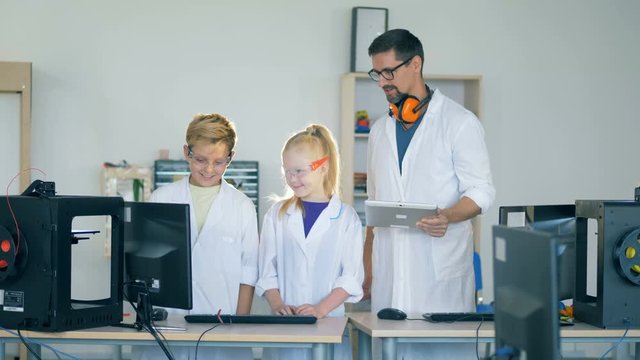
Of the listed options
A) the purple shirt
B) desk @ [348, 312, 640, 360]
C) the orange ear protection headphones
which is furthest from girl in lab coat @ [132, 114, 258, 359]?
the orange ear protection headphones

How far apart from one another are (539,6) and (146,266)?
431 centimetres

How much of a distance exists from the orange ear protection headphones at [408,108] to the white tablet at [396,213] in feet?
1.36

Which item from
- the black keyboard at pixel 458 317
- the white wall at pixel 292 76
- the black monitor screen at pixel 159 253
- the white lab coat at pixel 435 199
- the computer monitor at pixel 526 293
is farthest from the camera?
the white wall at pixel 292 76

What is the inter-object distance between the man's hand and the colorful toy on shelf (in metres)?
2.62

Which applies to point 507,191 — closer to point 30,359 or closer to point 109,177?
point 109,177

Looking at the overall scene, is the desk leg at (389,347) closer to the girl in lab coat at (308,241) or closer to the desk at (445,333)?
the desk at (445,333)

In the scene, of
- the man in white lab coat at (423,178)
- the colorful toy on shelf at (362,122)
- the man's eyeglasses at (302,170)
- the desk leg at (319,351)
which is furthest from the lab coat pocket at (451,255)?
the colorful toy on shelf at (362,122)

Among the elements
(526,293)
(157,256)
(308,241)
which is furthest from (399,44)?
(526,293)

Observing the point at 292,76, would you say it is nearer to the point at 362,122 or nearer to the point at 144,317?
the point at 362,122

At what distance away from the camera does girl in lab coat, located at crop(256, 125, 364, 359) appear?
326 cm

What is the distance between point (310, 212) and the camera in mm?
3326

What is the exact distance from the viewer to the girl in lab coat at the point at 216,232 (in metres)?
3.31

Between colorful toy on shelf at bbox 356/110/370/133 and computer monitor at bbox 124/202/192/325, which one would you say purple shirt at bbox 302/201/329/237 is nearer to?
computer monitor at bbox 124/202/192/325

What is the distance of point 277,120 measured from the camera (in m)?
6.07
